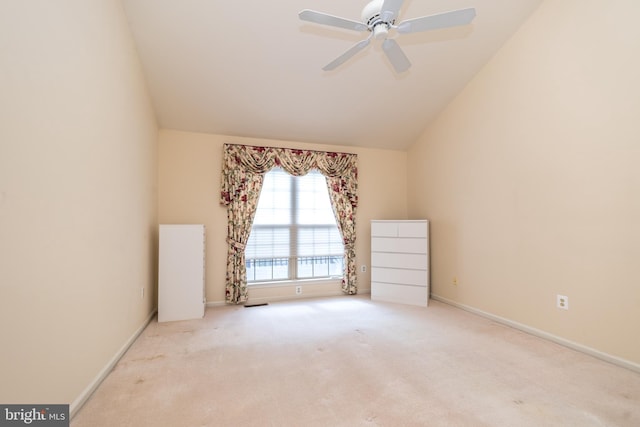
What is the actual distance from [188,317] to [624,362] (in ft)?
13.4

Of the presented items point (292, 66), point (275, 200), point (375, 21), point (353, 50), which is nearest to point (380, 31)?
point (375, 21)

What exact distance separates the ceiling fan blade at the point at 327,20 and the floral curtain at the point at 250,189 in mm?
2563

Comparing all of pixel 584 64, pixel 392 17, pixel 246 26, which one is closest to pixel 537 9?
pixel 584 64

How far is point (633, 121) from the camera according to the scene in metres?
2.29

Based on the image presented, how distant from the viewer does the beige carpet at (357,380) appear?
5.77ft

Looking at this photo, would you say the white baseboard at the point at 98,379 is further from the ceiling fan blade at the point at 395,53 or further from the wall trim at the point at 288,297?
the ceiling fan blade at the point at 395,53

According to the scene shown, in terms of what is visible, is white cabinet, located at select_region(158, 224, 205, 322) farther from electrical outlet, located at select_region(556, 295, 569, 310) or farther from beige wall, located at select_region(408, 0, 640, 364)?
electrical outlet, located at select_region(556, 295, 569, 310)

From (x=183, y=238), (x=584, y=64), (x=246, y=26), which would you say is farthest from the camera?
(x=183, y=238)

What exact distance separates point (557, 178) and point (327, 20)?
8.31 ft

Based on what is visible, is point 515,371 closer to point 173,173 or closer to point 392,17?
point 392,17

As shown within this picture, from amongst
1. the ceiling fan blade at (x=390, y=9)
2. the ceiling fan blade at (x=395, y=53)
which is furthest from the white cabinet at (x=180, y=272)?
the ceiling fan blade at (x=390, y=9)

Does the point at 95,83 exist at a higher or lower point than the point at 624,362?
higher

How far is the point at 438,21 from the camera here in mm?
1860

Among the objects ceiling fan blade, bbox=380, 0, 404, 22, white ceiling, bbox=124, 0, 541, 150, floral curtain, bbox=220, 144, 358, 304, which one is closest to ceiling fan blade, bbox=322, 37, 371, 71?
ceiling fan blade, bbox=380, 0, 404, 22
